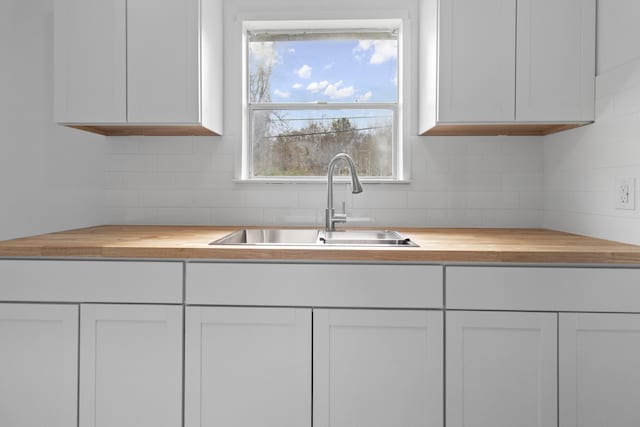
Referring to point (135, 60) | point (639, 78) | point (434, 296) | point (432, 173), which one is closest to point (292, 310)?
point (434, 296)

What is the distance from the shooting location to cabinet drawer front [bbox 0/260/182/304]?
1.54m

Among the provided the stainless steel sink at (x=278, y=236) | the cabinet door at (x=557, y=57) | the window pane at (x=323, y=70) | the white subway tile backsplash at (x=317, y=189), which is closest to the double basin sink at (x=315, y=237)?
the stainless steel sink at (x=278, y=236)

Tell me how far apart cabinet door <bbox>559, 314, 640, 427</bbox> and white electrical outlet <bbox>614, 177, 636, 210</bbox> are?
1.52ft

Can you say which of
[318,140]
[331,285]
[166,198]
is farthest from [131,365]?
[318,140]

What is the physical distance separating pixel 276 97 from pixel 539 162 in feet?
4.82

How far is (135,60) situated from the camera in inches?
75.9

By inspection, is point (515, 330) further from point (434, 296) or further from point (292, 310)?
point (292, 310)

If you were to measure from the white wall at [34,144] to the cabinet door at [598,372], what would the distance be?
91.1 inches

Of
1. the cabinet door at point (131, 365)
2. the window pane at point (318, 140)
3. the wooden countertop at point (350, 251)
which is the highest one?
the window pane at point (318, 140)

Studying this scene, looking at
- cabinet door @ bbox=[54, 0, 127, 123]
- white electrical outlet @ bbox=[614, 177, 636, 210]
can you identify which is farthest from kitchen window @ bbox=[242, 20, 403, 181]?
white electrical outlet @ bbox=[614, 177, 636, 210]

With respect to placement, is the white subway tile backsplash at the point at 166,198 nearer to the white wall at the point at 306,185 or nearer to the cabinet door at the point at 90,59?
the white wall at the point at 306,185

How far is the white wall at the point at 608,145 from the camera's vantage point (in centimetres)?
162

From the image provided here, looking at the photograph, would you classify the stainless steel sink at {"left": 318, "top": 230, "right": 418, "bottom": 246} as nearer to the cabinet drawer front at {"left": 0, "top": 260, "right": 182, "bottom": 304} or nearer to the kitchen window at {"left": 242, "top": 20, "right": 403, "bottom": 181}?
the kitchen window at {"left": 242, "top": 20, "right": 403, "bottom": 181}

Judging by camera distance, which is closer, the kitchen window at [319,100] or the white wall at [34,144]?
the white wall at [34,144]
